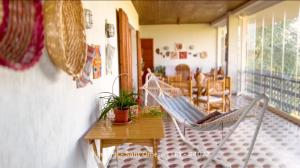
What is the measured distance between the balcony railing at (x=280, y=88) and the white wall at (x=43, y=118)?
13.6ft

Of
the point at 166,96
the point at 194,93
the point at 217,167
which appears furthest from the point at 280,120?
the point at 217,167

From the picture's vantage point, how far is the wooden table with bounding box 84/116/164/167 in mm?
1998

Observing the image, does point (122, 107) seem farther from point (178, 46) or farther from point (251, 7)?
point (178, 46)

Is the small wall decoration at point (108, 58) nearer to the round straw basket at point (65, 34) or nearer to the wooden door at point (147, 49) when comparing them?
the round straw basket at point (65, 34)

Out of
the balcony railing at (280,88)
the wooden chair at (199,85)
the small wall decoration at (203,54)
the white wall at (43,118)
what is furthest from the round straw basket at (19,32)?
the small wall decoration at (203,54)

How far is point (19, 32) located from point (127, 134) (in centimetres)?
145

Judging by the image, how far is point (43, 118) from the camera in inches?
56.3

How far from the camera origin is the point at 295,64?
16.6 feet

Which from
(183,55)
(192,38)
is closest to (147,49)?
(183,55)

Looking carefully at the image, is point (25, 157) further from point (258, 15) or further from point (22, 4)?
point (258, 15)

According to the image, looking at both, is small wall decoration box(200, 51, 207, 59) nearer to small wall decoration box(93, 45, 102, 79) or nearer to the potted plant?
small wall decoration box(93, 45, 102, 79)

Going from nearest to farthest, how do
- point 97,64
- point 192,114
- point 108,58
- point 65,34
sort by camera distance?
point 65,34, point 97,64, point 108,58, point 192,114

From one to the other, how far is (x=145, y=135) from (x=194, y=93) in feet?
13.0

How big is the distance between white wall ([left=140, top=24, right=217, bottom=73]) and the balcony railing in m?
3.39
